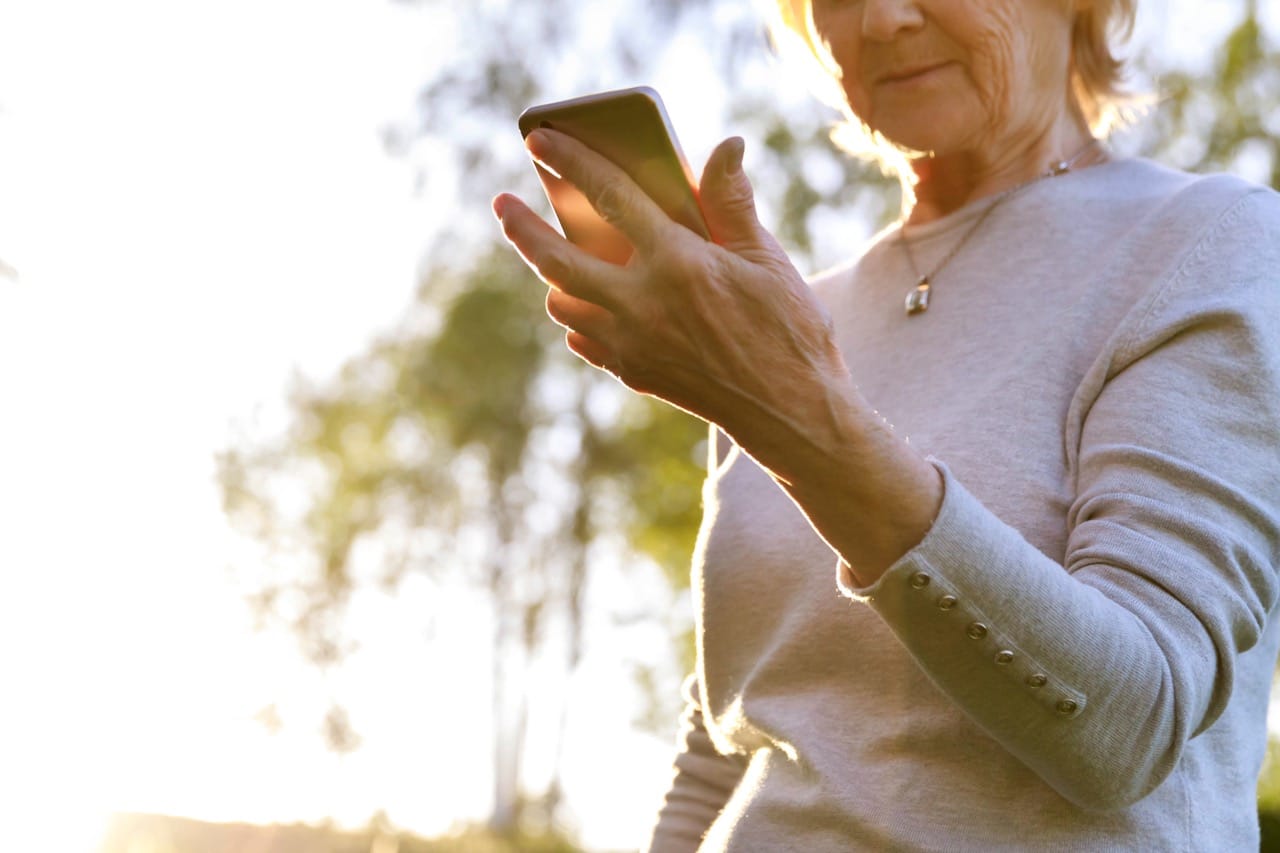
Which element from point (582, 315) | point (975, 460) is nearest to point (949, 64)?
point (975, 460)

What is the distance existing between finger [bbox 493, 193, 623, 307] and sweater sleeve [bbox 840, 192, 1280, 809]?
41 centimetres

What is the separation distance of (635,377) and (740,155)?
0.90 feet

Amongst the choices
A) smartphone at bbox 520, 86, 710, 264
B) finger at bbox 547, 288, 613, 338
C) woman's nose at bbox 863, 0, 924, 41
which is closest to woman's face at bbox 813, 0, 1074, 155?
woman's nose at bbox 863, 0, 924, 41

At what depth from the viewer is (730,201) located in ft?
4.82

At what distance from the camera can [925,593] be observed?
1.42 meters

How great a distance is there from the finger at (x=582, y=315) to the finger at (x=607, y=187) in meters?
0.09

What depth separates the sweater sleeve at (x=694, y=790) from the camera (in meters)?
2.32

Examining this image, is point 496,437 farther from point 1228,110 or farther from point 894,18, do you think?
point 894,18

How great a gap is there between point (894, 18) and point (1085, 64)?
0.49 metres

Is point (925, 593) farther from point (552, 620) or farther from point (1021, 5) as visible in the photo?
point (552, 620)

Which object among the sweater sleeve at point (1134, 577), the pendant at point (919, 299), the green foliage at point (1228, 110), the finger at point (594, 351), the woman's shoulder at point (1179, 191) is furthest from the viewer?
the green foliage at point (1228, 110)

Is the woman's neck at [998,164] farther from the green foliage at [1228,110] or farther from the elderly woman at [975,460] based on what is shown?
the green foliage at [1228,110]

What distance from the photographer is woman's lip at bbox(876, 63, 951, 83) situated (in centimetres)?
211

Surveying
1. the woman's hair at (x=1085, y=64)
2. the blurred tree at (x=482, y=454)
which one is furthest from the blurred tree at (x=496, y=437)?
the woman's hair at (x=1085, y=64)
